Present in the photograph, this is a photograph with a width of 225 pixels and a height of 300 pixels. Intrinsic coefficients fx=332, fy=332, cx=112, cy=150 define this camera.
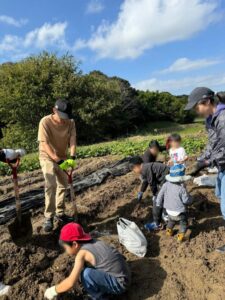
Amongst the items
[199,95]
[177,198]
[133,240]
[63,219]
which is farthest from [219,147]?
[63,219]

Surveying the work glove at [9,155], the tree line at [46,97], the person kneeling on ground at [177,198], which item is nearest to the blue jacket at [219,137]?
the person kneeling on ground at [177,198]

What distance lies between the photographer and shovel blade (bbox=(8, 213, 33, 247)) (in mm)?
4145

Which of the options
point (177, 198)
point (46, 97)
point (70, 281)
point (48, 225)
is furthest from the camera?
point (46, 97)

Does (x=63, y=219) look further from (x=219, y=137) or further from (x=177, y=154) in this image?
(x=219, y=137)

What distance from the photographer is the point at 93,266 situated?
313cm

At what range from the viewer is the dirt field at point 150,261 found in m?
3.39

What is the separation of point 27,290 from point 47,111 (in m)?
20.1

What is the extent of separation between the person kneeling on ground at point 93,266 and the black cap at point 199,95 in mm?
1685

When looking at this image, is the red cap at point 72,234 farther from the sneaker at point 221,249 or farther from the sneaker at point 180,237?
the sneaker at point 221,249

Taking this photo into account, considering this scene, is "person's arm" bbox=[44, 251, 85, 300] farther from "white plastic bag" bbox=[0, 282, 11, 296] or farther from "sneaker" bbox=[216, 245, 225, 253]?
"sneaker" bbox=[216, 245, 225, 253]

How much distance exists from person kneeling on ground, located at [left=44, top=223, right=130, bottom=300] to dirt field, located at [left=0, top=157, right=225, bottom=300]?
0.29 meters

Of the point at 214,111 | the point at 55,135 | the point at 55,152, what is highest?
the point at 214,111

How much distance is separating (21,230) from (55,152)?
1192mm

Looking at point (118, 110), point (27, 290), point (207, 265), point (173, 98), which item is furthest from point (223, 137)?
point (173, 98)
